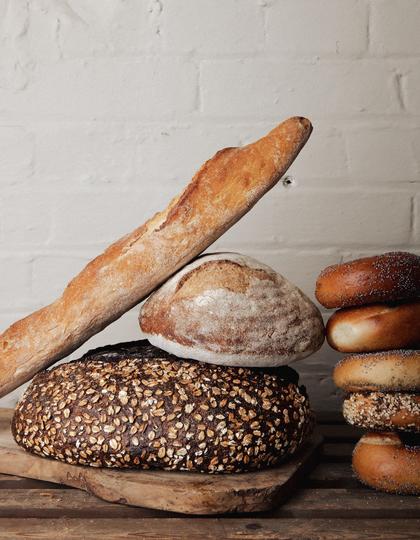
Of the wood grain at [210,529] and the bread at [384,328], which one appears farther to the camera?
the bread at [384,328]

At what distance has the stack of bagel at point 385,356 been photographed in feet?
3.50

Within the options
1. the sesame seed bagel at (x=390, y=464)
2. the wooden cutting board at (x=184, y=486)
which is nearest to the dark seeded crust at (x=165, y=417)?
the wooden cutting board at (x=184, y=486)

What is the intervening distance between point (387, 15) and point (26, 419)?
51.2 inches

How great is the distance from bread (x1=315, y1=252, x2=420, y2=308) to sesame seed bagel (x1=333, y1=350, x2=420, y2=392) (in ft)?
0.28

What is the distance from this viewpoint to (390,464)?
3.57 feet

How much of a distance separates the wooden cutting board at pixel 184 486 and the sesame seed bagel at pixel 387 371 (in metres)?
0.19

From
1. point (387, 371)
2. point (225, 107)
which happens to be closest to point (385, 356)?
point (387, 371)

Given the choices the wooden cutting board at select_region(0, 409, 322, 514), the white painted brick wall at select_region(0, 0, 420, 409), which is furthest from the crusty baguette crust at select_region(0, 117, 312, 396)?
the white painted brick wall at select_region(0, 0, 420, 409)

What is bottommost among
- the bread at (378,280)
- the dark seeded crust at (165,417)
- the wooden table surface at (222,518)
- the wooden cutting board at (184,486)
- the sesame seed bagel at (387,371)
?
the wooden table surface at (222,518)

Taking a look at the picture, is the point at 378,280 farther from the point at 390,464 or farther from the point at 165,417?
the point at 165,417

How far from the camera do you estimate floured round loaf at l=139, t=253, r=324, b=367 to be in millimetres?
1147

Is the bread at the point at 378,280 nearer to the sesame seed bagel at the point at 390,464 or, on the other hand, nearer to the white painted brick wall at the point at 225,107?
the sesame seed bagel at the point at 390,464

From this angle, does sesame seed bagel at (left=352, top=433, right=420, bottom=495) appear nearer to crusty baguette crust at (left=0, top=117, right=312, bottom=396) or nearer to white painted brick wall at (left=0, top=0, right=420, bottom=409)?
crusty baguette crust at (left=0, top=117, right=312, bottom=396)

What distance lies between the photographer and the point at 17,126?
5.78ft
